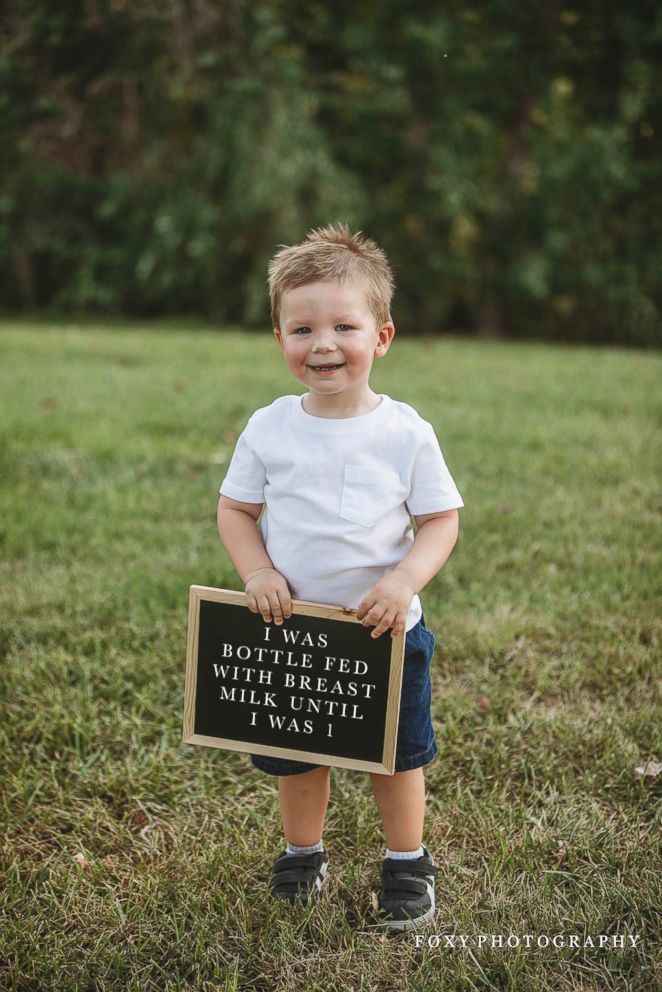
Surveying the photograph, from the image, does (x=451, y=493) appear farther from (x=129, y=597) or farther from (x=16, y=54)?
(x=16, y=54)

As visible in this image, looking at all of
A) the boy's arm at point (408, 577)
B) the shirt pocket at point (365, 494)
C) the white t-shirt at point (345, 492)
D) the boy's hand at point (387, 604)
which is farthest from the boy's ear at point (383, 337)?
the boy's hand at point (387, 604)

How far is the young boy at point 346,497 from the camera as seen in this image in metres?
1.71

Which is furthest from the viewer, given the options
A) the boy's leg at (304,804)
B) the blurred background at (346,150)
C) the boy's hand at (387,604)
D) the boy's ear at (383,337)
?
the blurred background at (346,150)

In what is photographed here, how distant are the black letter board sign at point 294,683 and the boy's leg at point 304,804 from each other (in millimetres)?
153

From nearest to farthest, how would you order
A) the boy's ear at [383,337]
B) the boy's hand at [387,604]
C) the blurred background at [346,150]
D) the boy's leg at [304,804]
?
the boy's hand at [387,604]
the boy's ear at [383,337]
the boy's leg at [304,804]
the blurred background at [346,150]

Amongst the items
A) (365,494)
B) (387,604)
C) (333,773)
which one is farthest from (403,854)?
(365,494)

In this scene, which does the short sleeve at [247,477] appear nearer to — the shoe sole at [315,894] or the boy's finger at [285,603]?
the boy's finger at [285,603]

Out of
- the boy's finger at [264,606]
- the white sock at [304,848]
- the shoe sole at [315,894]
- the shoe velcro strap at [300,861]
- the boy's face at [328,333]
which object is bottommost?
the shoe sole at [315,894]

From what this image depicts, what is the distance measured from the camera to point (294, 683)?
1820 mm

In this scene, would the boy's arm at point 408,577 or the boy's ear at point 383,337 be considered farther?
the boy's ear at point 383,337

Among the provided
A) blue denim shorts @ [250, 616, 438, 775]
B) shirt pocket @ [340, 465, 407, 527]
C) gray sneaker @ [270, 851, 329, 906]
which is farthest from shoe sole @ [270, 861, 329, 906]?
shirt pocket @ [340, 465, 407, 527]

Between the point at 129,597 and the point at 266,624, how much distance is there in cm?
152

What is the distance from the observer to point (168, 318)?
15.1 meters

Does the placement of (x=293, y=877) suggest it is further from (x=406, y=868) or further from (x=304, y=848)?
(x=406, y=868)
